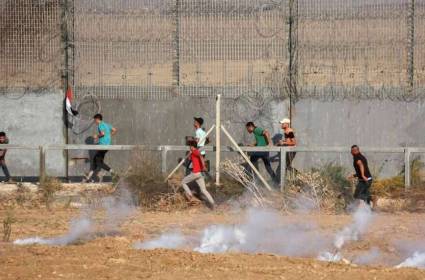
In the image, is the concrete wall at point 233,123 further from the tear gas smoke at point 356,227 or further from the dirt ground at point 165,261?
the dirt ground at point 165,261

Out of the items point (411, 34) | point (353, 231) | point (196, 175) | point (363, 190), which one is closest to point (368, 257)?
point (353, 231)

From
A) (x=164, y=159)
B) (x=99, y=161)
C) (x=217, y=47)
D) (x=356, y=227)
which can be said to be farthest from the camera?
(x=217, y=47)

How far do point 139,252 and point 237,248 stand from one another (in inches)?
67.4

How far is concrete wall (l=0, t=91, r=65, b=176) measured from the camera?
22.0 meters

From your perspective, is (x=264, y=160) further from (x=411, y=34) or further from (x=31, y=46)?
(x=31, y=46)

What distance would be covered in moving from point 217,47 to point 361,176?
5849 mm

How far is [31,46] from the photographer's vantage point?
72.0 ft

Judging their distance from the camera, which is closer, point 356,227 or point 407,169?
point 356,227

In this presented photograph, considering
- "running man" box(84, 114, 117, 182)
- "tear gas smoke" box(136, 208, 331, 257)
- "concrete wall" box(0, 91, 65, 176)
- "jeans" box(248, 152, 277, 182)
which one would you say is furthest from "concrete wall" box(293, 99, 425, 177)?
"tear gas smoke" box(136, 208, 331, 257)

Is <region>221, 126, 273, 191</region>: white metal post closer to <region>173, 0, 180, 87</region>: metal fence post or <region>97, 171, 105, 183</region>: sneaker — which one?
<region>173, 0, 180, 87</region>: metal fence post

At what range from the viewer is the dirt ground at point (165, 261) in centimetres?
1088

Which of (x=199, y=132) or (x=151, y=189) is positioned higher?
(x=199, y=132)

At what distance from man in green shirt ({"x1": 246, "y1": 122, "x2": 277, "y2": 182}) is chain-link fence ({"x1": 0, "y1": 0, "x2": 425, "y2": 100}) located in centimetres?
137

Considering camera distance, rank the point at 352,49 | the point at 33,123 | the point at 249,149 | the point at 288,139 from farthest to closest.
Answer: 1. the point at 33,123
2. the point at 352,49
3. the point at 288,139
4. the point at 249,149
